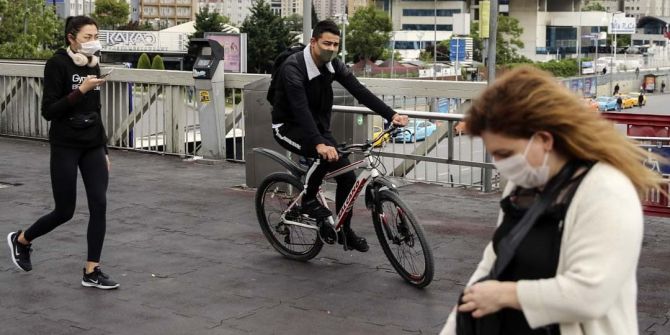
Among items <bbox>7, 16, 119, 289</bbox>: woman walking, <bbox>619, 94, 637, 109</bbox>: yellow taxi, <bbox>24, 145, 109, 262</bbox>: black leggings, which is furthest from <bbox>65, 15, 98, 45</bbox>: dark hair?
<bbox>619, 94, 637, 109</bbox>: yellow taxi

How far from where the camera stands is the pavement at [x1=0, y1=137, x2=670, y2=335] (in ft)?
19.5

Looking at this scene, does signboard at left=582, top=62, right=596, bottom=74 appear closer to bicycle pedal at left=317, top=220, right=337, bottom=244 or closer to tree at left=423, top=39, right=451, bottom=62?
tree at left=423, top=39, right=451, bottom=62

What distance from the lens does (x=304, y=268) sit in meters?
7.30

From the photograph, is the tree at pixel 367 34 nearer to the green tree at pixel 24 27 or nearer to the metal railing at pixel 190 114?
the green tree at pixel 24 27

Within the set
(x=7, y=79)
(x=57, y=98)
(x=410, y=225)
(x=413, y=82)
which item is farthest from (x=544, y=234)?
(x=7, y=79)

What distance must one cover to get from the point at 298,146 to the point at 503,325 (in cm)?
451

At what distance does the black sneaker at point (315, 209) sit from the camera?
7.16 metres

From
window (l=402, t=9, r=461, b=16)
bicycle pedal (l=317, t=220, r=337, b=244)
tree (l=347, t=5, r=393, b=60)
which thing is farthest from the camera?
window (l=402, t=9, r=461, b=16)

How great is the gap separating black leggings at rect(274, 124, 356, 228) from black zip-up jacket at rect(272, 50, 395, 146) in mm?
74

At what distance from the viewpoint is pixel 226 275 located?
7.11 m

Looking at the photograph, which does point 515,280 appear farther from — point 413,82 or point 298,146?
point 413,82

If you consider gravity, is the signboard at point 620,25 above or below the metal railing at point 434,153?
above

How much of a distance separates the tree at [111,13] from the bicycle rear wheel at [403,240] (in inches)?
4843

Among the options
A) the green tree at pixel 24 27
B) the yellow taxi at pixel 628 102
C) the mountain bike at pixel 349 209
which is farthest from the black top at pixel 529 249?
the yellow taxi at pixel 628 102
